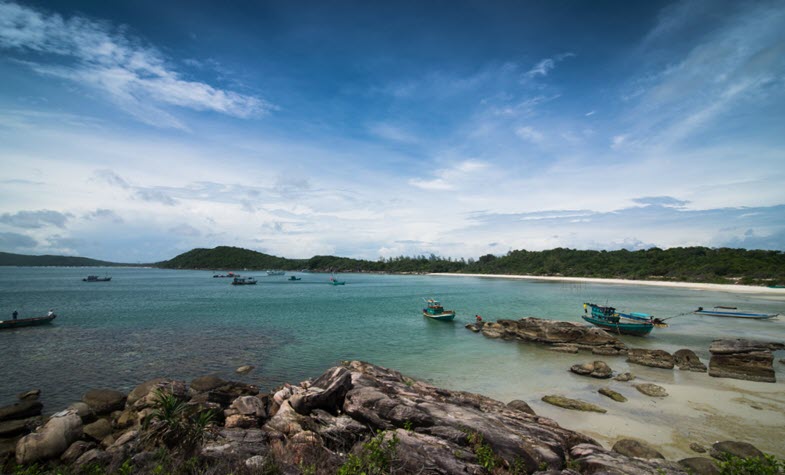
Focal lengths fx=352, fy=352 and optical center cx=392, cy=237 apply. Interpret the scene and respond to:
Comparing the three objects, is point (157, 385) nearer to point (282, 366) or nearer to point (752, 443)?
point (282, 366)

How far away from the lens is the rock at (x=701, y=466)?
10578 mm

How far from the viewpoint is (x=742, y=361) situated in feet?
70.8

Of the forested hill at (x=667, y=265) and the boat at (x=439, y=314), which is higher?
the forested hill at (x=667, y=265)

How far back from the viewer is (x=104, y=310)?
163ft

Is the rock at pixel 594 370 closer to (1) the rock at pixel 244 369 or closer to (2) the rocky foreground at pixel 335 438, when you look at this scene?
(2) the rocky foreground at pixel 335 438

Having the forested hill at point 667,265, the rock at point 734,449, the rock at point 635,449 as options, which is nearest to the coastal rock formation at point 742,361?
the rock at point 734,449

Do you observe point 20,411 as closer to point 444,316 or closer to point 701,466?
point 701,466

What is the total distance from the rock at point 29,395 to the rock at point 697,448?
1154 inches

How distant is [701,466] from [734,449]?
9.16 feet

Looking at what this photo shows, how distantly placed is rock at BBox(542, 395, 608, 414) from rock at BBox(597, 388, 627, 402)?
75.1 inches

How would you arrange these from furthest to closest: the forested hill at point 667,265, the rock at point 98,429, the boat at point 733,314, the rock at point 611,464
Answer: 1. the forested hill at point 667,265
2. the boat at point 733,314
3. the rock at point 98,429
4. the rock at point 611,464

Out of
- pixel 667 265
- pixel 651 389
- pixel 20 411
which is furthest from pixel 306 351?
pixel 667 265

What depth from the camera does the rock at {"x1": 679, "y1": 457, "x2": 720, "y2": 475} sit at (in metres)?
10.6

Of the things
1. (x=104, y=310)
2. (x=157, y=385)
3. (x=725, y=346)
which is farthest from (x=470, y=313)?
(x=104, y=310)
